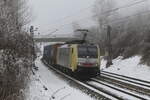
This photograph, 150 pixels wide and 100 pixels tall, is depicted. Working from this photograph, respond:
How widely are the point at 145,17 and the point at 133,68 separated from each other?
116ft

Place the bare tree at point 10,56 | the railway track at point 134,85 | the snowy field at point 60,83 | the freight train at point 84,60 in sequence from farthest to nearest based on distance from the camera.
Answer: the freight train at point 84,60
the railway track at point 134,85
the snowy field at point 60,83
the bare tree at point 10,56

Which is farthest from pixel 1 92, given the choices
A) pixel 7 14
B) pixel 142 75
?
pixel 142 75

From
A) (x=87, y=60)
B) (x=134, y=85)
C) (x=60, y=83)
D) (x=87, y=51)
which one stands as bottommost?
(x=60, y=83)

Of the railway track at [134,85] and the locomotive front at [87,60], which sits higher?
the locomotive front at [87,60]

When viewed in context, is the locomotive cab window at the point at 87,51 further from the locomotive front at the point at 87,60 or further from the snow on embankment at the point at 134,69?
the snow on embankment at the point at 134,69

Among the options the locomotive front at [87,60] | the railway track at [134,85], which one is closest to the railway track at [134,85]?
the railway track at [134,85]

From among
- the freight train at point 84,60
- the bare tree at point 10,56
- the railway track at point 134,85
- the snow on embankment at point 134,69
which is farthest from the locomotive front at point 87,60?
the bare tree at point 10,56

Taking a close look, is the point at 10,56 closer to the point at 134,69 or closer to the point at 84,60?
the point at 84,60

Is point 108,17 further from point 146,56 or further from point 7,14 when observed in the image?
point 7,14

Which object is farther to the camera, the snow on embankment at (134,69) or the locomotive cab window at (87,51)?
the snow on embankment at (134,69)

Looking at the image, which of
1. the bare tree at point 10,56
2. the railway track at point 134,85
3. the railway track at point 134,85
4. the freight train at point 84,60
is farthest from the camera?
the freight train at point 84,60

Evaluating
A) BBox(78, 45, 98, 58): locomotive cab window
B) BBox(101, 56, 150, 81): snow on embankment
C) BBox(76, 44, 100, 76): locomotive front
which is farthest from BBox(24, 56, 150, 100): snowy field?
BBox(78, 45, 98, 58): locomotive cab window

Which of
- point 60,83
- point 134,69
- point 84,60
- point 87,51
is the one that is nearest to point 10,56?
point 60,83

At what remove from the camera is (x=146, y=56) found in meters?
29.4
